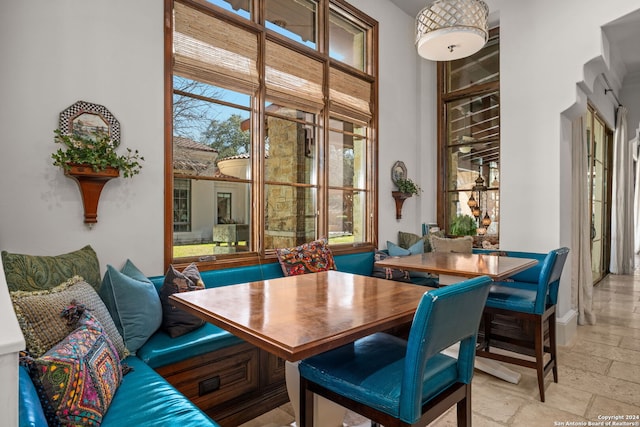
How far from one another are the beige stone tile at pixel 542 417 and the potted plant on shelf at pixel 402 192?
2578 mm

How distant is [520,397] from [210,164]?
2.81m

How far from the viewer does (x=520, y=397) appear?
97.3 inches

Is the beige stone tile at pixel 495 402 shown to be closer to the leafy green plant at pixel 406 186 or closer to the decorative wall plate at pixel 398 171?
the leafy green plant at pixel 406 186

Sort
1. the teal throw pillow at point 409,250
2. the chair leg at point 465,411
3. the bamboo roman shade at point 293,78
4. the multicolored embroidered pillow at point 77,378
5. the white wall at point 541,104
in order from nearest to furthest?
the multicolored embroidered pillow at point 77,378 < the chair leg at point 465,411 < the bamboo roman shade at point 293,78 < the white wall at point 541,104 < the teal throw pillow at point 409,250

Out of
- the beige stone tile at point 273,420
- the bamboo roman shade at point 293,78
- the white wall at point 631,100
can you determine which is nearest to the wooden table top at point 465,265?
the beige stone tile at point 273,420

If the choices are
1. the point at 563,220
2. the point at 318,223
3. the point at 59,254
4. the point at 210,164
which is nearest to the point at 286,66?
the point at 210,164

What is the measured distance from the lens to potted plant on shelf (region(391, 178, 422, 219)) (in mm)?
4445

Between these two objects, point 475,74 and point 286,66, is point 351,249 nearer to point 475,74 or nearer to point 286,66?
point 286,66

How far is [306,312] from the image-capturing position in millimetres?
1466

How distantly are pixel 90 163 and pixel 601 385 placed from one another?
372 cm

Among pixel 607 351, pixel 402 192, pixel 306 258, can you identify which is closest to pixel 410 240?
pixel 402 192

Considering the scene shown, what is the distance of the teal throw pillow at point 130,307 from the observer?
195cm

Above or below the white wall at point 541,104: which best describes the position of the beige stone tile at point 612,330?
below

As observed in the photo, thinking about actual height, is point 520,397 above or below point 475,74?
below
